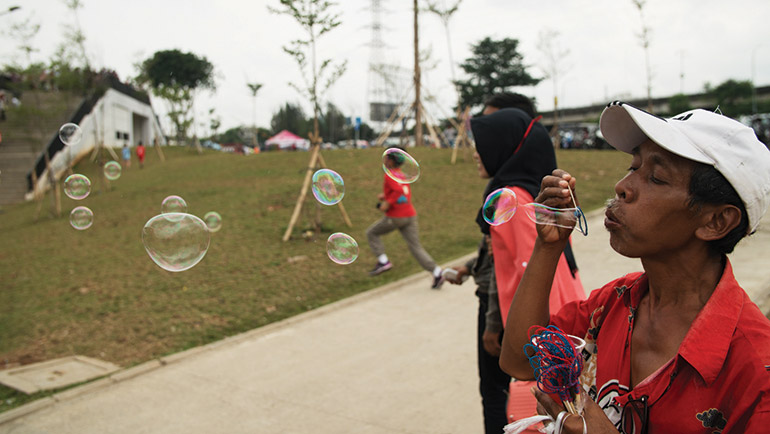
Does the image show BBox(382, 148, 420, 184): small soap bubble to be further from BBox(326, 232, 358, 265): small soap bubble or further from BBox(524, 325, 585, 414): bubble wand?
BBox(524, 325, 585, 414): bubble wand

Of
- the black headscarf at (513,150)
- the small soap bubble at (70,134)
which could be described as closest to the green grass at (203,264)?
the small soap bubble at (70,134)

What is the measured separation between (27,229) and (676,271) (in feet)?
53.2

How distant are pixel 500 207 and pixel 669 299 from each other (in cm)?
87

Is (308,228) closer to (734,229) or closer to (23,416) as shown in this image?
(23,416)

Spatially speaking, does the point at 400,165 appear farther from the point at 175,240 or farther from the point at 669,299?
the point at 669,299

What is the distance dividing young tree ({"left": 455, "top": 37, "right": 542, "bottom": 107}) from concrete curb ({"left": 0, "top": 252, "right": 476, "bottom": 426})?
130ft

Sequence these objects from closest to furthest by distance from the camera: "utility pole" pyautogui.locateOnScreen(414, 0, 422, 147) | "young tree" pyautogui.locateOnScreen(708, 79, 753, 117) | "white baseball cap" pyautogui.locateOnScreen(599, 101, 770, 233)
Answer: "white baseball cap" pyautogui.locateOnScreen(599, 101, 770, 233) → "utility pole" pyautogui.locateOnScreen(414, 0, 422, 147) → "young tree" pyautogui.locateOnScreen(708, 79, 753, 117)

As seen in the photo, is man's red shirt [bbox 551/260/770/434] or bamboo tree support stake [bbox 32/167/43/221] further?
bamboo tree support stake [bbox 32/167/43/221]

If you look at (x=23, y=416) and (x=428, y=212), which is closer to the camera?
(x=23, y=416)

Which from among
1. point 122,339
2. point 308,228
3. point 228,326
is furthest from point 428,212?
point 122,339

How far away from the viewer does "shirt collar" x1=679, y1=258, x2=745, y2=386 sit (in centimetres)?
121

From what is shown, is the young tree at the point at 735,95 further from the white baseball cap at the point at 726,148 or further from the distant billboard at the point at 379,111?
the white baseball cap at the point at 726,148

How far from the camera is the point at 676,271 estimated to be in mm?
1417

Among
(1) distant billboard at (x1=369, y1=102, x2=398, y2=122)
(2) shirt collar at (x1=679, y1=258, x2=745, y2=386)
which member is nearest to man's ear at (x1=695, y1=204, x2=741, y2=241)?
(2) shirt collar at (x1=679, y1=258, x2=745, y2=386)
